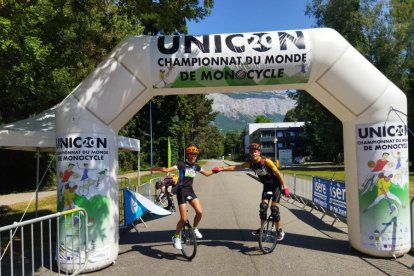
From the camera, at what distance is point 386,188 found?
7680 millimetres

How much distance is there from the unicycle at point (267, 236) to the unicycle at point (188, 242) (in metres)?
1.23

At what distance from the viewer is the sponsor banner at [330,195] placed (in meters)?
11.5

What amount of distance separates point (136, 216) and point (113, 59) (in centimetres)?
408

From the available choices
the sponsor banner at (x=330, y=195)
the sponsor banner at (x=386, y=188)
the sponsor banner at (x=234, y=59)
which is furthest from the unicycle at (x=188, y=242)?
the sponsor banner at (x=330, y=195)

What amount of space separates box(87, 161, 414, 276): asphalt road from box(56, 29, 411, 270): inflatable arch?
1.64 ft

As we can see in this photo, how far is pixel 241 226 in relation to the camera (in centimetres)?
1107

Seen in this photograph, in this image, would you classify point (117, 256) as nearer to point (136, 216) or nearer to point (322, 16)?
point (136, 216)

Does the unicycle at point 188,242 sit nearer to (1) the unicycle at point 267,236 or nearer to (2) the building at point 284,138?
(1) the unicycle at point 267,236

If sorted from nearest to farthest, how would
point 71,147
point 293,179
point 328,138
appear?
point 71,147, point 293,179, point 328,138

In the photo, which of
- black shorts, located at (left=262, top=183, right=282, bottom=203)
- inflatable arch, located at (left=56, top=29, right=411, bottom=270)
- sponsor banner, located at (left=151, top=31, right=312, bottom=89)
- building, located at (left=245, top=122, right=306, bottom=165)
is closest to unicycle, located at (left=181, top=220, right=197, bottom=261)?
inflatable arch, located at (left=56, top=29, right=411, bottom=270)

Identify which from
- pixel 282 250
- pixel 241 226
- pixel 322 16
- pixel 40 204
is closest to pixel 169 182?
pixel 241 226

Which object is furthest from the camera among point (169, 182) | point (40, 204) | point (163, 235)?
point (40, 204)

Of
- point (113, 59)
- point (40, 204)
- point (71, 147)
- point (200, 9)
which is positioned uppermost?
point (200, 9)

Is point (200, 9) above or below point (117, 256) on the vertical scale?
above
